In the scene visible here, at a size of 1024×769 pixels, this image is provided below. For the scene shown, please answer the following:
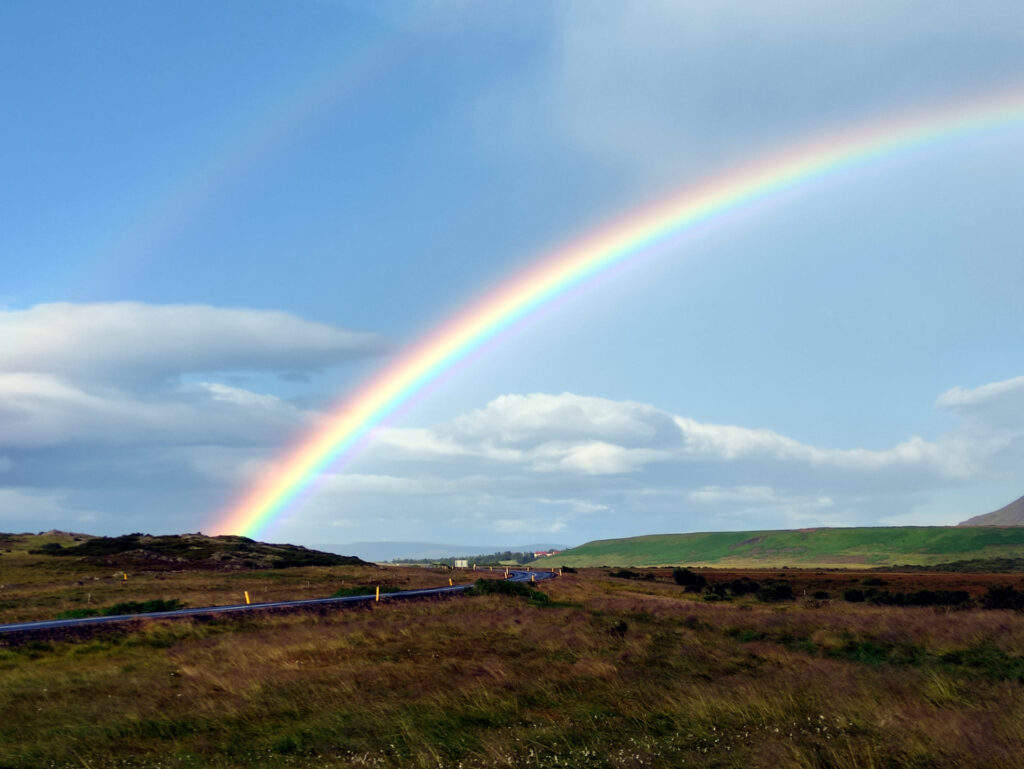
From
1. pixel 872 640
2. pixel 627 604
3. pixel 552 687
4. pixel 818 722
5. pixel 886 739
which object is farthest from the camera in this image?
pixel 627 604

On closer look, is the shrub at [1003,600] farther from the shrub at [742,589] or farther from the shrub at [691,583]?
the shrub at [691,583]

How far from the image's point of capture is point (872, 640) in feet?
86.0

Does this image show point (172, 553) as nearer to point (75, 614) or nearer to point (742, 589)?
point (75, 614)

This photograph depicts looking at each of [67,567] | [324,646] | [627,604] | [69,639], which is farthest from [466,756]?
[67,567]

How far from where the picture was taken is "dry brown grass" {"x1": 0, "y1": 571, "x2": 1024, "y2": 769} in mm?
11227

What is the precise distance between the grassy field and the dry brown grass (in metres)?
0.06

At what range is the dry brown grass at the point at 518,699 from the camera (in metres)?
11.2

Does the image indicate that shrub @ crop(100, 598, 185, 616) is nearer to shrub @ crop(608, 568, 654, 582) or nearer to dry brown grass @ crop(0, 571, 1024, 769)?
dry brown grass @ crop(0, 571, 1024, 769)

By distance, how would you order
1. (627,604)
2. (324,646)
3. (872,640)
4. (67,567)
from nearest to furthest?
1. (324,646)
2. (872,640)
3. (627,604)
4. (67,567)

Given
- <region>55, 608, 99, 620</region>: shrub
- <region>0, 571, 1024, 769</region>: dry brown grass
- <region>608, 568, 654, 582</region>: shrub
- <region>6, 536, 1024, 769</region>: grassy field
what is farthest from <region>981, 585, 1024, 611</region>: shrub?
<region>55, 608, 99, 620</region>: shrub

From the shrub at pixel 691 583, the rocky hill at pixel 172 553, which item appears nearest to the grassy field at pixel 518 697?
the shrub at pixel 691 583

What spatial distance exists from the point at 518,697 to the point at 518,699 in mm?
150

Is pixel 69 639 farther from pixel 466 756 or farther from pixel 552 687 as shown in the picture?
pixel 466 756

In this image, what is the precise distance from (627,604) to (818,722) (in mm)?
29089
